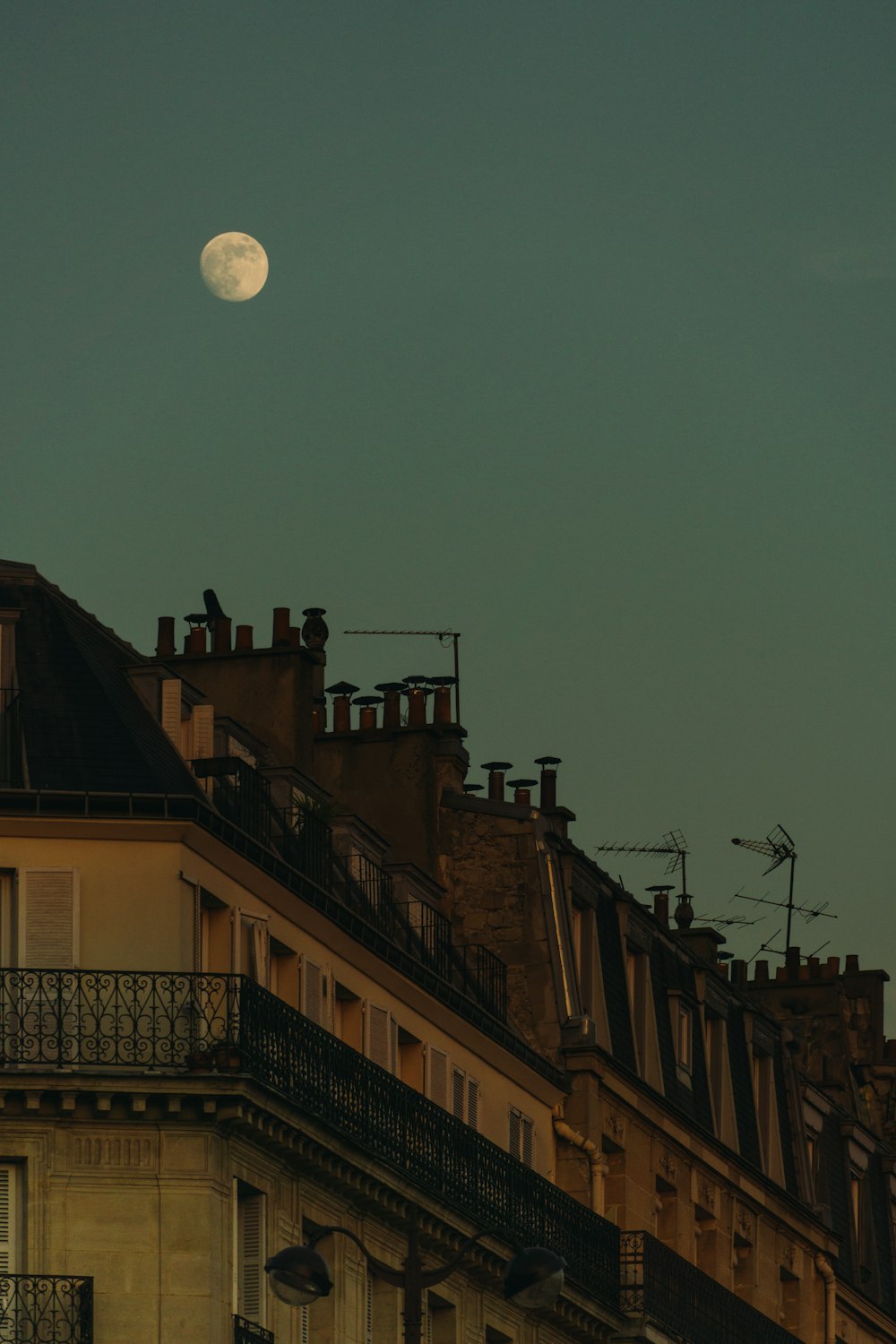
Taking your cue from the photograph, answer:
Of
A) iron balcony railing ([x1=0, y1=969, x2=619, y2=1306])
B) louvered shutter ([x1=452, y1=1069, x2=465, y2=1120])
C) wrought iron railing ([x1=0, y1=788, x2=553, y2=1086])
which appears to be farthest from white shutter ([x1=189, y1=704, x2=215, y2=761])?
louvered shutter ([x1=452, y1=1069, x2=465, y2=1120])

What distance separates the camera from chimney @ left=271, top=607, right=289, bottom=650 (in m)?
49.0

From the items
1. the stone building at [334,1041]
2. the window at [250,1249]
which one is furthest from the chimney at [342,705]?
the window at [250,1249]

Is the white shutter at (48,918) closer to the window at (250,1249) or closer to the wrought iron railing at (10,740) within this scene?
the wrought iron railing at (10,740)

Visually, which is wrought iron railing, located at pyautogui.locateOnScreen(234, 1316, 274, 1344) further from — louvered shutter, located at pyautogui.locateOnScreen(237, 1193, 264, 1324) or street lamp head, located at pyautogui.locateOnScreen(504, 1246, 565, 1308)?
street lamp head, located at pyautogui.locateOnScreen(504, 1246, 565, 1308)

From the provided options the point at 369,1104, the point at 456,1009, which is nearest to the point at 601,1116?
the point at 456,1009

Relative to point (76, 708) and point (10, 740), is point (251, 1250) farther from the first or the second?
point (76, 708)

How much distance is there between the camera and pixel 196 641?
1970 inches

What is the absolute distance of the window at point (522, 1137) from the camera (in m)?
48.2

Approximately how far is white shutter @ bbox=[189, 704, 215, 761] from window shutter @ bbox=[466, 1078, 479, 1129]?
6649mm

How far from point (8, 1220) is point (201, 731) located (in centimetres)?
725

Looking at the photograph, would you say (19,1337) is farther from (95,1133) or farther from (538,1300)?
(538,1300)

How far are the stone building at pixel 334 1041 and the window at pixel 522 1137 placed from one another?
0.32 feet

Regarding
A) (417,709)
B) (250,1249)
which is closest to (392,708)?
(417,709)

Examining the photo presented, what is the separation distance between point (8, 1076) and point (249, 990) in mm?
2815
